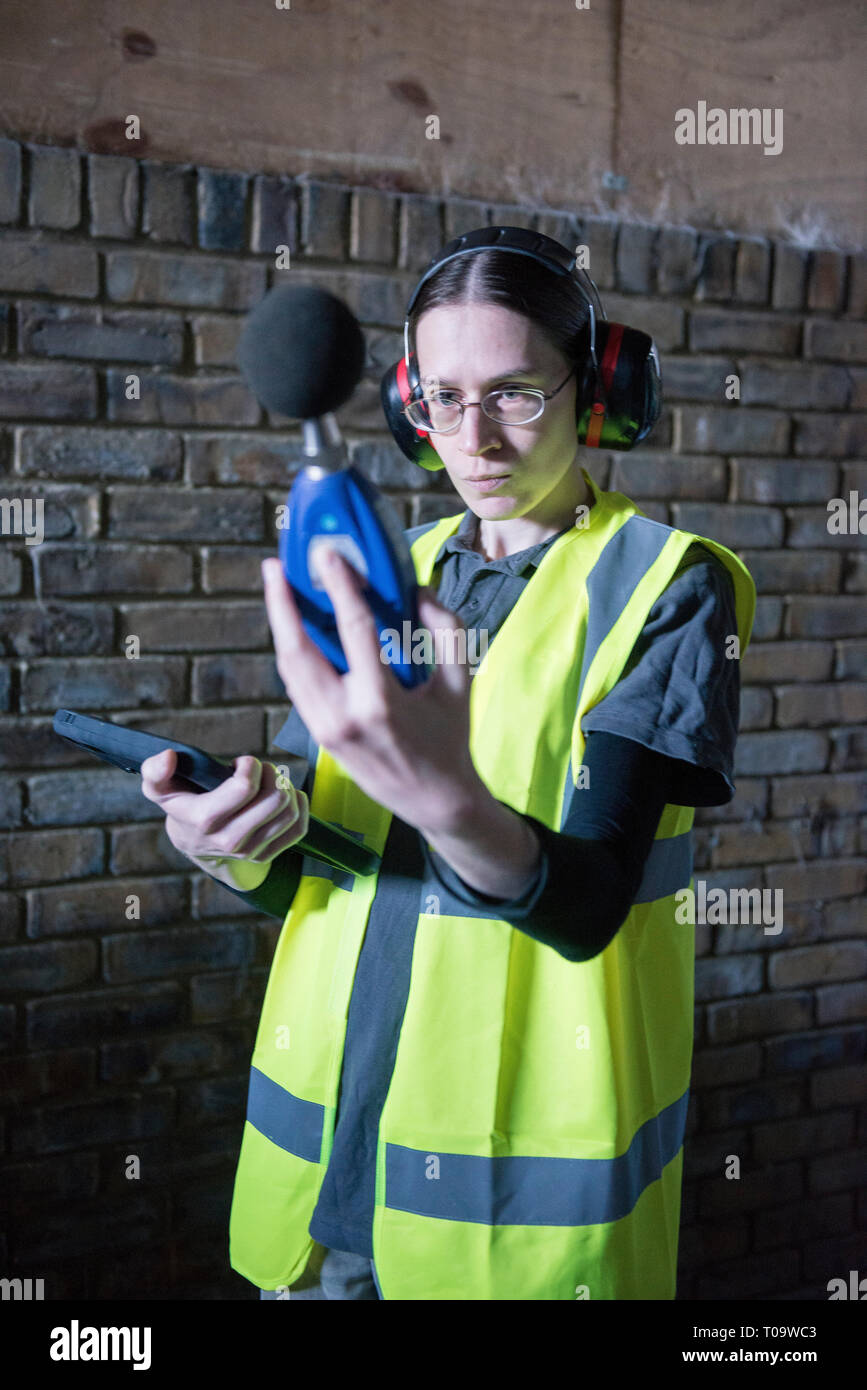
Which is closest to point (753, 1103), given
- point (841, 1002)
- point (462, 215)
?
point (841, 1002)

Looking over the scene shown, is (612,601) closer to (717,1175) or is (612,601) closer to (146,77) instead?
(146,77)

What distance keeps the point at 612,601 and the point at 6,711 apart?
103cm

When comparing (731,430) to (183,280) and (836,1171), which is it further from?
(836,1171)

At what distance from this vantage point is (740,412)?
1.92 metres

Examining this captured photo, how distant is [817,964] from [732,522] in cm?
92

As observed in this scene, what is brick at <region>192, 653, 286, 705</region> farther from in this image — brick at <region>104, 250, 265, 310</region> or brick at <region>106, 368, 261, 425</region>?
brick at <region>104, 250, 265, 310</region>

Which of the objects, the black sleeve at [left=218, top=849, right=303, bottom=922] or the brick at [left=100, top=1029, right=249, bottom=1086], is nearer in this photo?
the black sleeve at [left=218, top=849, right=303, bottom=922]

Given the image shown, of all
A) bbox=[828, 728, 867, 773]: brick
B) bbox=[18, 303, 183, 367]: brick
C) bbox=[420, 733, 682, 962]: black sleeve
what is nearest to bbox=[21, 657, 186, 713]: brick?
bbox=[18, 303, 183, 367]: brick

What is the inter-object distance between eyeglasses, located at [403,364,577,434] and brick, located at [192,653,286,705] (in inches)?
30.6

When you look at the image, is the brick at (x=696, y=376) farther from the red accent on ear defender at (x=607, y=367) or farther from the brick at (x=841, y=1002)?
the brick at (x=841, y=1002)

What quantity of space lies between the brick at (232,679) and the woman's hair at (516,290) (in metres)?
0.80

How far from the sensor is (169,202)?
5.15ft

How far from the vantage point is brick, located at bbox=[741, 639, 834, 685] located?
1952 millimetres

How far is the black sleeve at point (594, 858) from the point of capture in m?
0.72
